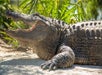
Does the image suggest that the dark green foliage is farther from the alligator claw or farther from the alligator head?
the alligator claw

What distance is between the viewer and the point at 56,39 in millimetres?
5723

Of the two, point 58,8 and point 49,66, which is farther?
point 58,8

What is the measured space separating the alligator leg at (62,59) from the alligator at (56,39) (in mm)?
46

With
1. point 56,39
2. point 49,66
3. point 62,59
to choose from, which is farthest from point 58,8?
point 49,66

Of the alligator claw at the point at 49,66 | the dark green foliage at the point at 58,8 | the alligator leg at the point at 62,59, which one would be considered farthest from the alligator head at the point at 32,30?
the dark green foliage at the point at 58,8

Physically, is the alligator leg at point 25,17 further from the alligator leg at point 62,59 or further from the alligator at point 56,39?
the alligator leg at point 62,59

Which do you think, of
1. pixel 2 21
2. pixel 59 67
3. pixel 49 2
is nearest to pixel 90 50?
pixel 59 67

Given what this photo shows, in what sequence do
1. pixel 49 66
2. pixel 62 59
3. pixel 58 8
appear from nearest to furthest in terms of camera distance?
pixel 49 66 → pixel 62 59 → pixel 58 8

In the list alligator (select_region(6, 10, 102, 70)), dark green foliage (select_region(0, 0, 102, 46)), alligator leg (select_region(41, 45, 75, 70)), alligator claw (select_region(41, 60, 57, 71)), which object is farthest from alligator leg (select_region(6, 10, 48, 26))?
dark green foliage (select_region(0, 0, 102, 46))

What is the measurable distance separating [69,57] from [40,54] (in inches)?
27.6

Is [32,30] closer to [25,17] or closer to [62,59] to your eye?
[25,17]

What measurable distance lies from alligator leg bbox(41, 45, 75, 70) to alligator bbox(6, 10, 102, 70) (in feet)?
0.15

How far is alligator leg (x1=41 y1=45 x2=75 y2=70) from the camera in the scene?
Answer: 15.9 ft

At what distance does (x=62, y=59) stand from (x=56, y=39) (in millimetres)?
712
